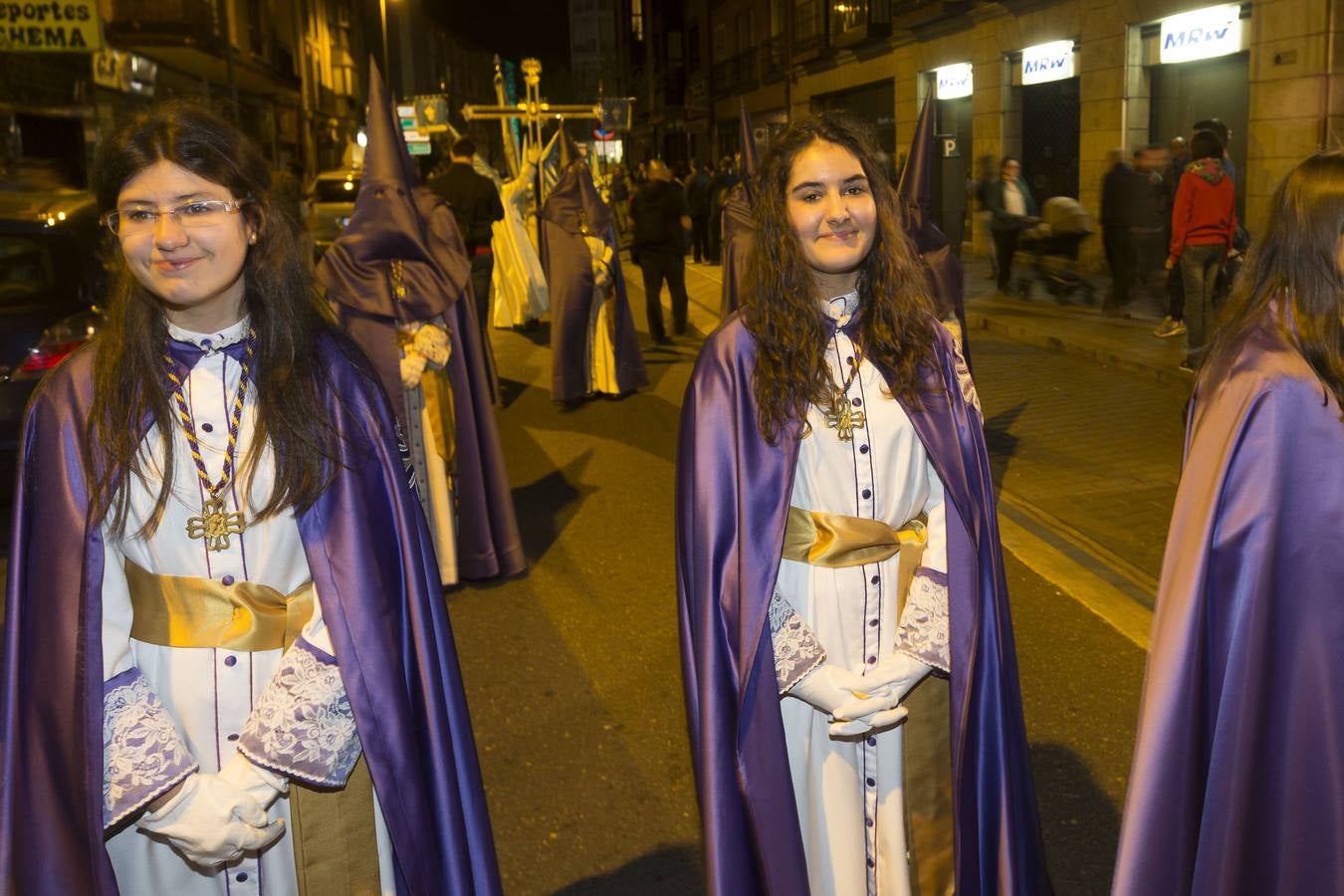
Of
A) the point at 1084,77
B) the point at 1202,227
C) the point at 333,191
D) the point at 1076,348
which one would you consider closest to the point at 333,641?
the point at 1202,227

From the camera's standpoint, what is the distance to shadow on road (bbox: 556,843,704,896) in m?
3.64

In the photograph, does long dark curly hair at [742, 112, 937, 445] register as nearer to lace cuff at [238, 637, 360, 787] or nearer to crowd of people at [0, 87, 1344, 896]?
crowd of people at [0, 87, 1344, 896]

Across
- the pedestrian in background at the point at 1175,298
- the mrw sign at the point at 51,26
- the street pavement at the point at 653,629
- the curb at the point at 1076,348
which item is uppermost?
the mrw sign at the point at 51,26

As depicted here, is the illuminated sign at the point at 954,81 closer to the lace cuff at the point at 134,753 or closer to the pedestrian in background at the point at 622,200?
the pedestrian in background at the point at 622,200

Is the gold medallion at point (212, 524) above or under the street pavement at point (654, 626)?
above

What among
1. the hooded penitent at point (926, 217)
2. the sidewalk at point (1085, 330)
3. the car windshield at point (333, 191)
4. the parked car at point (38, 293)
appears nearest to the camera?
the hooded penitent at point (926, 217)

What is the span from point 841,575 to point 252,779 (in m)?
1.21

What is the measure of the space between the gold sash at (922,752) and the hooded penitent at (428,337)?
311 cm

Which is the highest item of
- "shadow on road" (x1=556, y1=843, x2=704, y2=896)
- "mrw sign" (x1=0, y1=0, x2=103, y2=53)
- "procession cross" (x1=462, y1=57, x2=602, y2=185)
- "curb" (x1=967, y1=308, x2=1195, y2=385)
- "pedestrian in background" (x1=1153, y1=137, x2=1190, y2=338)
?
"mrw sign" (x1=0, y1=0, x2=103, y2=53)

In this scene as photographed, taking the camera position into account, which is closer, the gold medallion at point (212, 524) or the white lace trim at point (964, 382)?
the gold medallion at point (212, 524)

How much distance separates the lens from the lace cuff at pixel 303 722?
85.4 inches

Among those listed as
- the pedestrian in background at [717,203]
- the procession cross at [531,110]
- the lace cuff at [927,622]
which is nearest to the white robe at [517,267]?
the procession cross at [531,110]

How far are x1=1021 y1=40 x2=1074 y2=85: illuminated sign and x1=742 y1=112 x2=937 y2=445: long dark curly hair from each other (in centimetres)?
1821

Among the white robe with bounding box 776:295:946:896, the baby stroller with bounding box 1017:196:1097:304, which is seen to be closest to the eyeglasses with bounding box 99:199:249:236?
the white robe with bounding box 776:295:946:896
